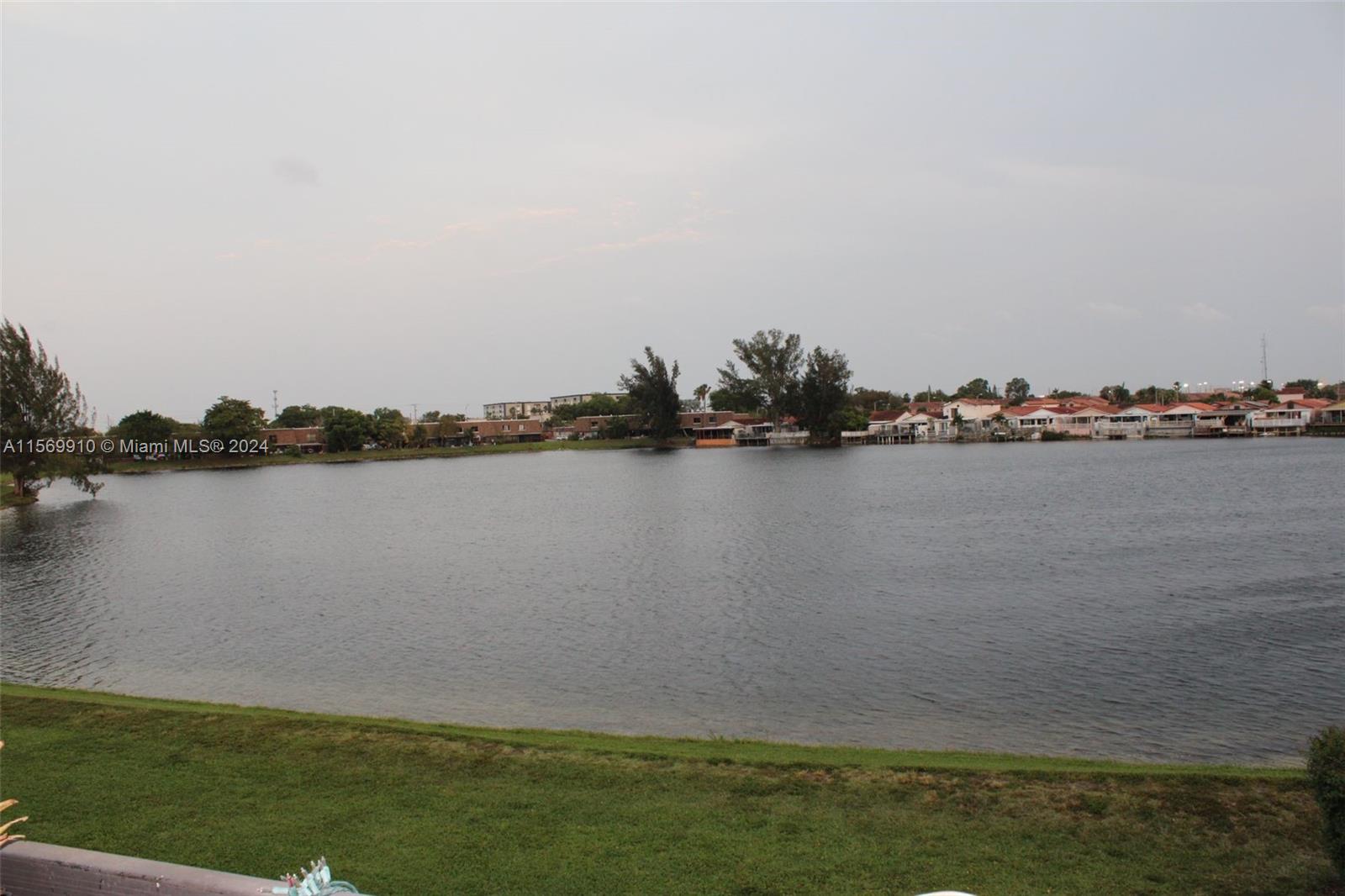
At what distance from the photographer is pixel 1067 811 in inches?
275

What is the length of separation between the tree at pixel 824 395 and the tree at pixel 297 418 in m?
87.1

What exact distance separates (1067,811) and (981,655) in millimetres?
9066

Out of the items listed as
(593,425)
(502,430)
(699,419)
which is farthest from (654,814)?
(502,430)

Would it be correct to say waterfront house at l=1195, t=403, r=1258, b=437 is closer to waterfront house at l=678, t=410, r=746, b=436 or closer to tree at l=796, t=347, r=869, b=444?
tree at l=796, t=347, r=869, b=444

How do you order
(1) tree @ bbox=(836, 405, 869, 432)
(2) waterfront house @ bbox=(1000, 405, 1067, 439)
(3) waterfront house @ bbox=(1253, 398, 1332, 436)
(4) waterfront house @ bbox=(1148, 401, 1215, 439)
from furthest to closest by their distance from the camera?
(1) tree @ bbox=(836, 405, 869, 432), (2) waterfront house @ bbox=(1000, 405, 1067, 439), (4) waterfront house @ bbox=(1148, 401, 1215, 439), (3) waterfront house @ bbox=(1253, 398, 1332, 436)

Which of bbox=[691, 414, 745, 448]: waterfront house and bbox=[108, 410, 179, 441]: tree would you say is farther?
bbox=[691, 414, 745, 448]: waterfront house

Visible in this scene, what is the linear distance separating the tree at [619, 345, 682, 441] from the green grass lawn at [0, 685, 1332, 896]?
12752cm

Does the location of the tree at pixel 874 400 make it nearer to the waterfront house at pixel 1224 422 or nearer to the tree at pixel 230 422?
the waterfront house at pixel 1224 422

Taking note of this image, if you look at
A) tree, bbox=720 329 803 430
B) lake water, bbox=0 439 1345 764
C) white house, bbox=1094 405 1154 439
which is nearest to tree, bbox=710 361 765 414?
tree, bbox=720 329 803 430

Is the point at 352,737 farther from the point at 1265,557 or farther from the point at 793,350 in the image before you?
the point at 793,350

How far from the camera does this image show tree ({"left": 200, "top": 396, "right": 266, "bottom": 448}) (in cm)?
11275

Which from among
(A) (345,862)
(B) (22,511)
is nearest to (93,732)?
(A) (345,862)

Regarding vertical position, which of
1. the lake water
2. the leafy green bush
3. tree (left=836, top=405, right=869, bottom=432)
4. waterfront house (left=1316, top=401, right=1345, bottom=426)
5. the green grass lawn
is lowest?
the lake water

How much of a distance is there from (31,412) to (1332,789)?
73629 mm
